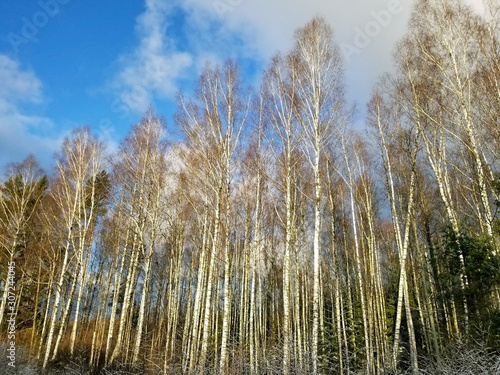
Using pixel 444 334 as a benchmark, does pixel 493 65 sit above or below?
above

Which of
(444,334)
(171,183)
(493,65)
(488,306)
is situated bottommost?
(444,334)

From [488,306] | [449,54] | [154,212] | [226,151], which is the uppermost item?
[449,54]

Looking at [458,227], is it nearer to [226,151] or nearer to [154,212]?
[226,151]

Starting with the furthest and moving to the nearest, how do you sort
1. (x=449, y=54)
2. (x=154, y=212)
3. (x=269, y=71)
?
(x=154, y=212)
(x=269, y=71)
(x=449, y=54)

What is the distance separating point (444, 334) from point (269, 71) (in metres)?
13.5

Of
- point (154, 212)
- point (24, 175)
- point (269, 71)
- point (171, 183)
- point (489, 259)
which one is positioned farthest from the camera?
point (24, 175)

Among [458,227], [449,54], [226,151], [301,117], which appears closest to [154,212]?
[226,151]

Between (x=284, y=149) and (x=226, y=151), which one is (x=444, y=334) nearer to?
(x=284, y=149)

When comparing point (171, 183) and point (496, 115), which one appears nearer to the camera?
point (496, 115)

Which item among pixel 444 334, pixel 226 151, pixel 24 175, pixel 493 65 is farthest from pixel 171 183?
pixel 444 334

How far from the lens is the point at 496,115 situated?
27.8ft

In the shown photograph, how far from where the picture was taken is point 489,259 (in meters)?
7.79

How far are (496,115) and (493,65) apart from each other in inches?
54.5

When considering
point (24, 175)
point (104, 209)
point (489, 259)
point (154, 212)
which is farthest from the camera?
point (104, 209)
